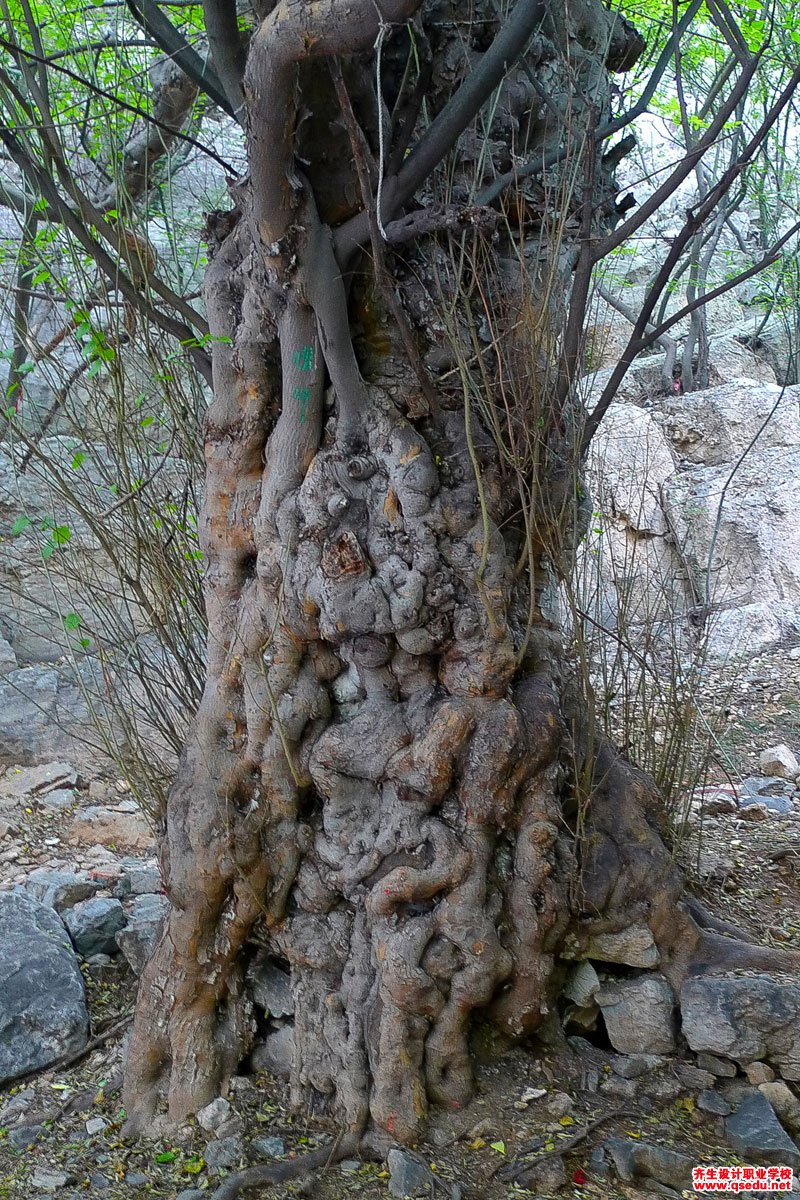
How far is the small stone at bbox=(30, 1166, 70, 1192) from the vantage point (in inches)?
115

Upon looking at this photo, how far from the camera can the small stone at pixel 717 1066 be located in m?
2.99

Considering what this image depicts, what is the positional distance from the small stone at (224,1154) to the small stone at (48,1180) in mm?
423

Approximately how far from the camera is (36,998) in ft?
12.2

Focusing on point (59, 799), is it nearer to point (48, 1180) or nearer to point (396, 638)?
point (48, 1180)

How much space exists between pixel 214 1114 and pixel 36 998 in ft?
3.23

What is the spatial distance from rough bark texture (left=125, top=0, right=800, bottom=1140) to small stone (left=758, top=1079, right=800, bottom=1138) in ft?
1.36

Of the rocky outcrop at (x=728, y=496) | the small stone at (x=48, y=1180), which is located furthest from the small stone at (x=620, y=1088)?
the rocky outcrop at (x=728, y=496)

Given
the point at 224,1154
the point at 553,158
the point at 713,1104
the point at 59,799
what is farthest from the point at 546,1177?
the point at 59,799

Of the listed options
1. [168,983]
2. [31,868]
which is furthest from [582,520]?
[31,868]

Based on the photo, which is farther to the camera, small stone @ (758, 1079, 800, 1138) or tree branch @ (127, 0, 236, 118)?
tree branch @ (127, 0, 236, 118)

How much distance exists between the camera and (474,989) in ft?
9.45

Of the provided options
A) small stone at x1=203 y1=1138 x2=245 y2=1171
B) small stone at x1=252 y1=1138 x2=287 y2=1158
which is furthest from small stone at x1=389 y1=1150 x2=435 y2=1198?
small stone at x1=203 y1=1138 x2=245 y2=1171

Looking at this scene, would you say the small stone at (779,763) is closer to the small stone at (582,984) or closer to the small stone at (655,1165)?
the small stone at (582,984)

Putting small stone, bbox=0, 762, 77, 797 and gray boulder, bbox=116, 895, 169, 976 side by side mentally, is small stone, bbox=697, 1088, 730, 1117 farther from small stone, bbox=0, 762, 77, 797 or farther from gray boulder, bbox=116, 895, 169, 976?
small stone, bbox=0, 762, 77, 797
